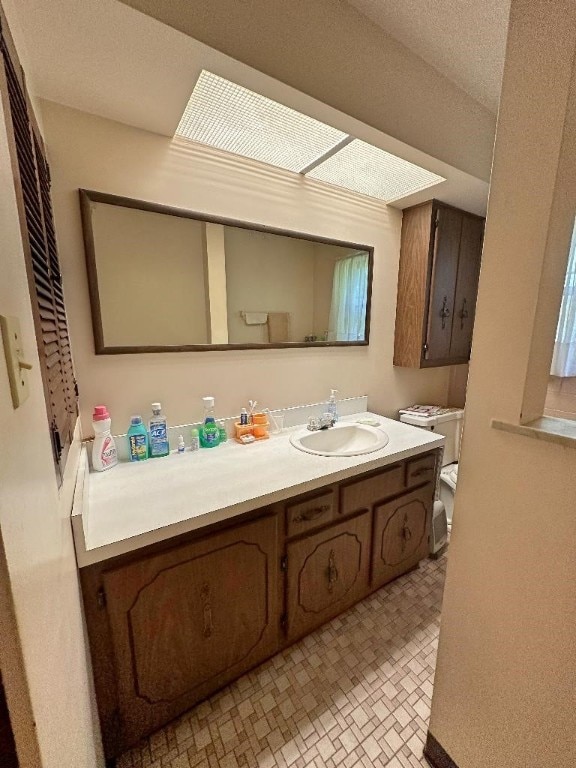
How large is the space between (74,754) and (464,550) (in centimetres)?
93

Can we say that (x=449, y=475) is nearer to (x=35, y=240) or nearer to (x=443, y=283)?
(x=443, y=283)

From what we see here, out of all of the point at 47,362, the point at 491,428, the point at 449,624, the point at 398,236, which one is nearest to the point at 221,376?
the point at 47,362

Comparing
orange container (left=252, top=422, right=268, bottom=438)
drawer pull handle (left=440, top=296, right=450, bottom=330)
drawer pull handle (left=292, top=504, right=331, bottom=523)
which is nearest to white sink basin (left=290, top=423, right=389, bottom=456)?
orange container (left=252, top=422, right=268, bottom=438)

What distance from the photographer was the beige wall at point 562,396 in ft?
5.10

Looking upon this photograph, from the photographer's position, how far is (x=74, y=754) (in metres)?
0.50

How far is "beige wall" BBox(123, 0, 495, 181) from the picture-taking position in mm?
798

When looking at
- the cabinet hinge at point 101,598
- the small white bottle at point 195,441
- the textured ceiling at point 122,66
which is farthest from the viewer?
the small white bottle at point 195,441

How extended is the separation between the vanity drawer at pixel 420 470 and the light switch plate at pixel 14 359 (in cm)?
144

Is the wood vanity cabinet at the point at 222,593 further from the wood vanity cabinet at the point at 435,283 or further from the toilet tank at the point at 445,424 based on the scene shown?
the wood vanity cabinet at the point at 435,283

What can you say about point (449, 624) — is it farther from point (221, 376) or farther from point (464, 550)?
point (221, 376)

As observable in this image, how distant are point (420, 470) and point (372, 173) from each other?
4.75 ft

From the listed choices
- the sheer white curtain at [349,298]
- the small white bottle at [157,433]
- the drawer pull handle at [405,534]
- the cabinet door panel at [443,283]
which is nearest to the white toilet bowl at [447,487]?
the drawer pull handle at [405,534]

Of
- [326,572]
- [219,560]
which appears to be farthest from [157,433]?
[326,572]

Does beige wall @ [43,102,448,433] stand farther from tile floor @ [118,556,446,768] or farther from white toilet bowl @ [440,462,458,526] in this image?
tile floor @ [118,556,446,768]
